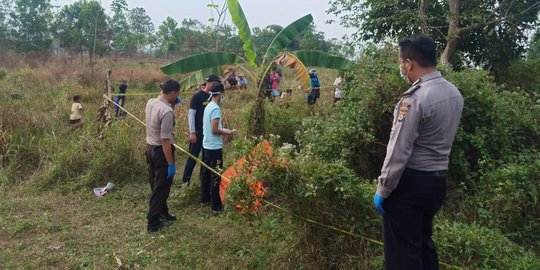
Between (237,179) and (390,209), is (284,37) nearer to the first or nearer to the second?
(237,179)

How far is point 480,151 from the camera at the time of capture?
4.61 metres

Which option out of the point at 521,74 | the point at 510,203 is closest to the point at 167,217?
the point at 510,203

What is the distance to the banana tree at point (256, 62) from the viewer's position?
20.6 ft

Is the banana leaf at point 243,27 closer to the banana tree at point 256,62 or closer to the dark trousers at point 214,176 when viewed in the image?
the banana tree at point 256,62

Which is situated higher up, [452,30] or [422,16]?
[422,16]

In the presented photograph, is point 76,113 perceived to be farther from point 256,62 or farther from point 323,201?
point 323,201

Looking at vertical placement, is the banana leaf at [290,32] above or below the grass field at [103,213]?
above

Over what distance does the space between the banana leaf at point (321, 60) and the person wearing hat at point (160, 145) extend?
2.96 metres

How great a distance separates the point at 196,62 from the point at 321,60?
2.12m

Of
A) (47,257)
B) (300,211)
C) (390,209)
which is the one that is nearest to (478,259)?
(390,209)

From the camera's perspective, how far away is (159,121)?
4406 millimetres

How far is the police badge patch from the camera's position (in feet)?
7.83

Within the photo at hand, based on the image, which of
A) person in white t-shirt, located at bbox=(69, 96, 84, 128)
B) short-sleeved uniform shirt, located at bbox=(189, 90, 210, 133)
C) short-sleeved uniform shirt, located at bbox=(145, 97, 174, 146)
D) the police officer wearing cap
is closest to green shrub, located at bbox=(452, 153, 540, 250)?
the police officer wearing cap

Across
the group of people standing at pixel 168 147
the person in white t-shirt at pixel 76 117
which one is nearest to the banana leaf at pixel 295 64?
the group of people standing at pixel 168 147
